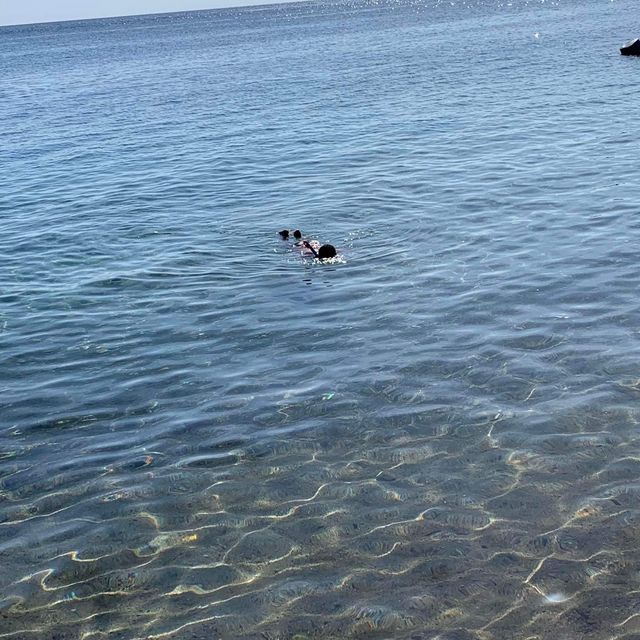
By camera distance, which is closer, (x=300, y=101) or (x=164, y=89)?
(x=300, y=101)

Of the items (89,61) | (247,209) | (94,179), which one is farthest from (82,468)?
(89,61)

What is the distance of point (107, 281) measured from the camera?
1994cm

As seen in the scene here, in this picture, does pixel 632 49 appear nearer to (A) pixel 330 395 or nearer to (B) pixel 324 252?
(B) pixel 324 252

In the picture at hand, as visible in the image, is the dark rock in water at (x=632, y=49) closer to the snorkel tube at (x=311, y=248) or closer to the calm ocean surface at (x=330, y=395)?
the calm ocean surface at (x=330, y=395)

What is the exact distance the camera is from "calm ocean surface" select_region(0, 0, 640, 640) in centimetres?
925

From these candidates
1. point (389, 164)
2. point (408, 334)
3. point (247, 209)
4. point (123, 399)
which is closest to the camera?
point (123, 399)

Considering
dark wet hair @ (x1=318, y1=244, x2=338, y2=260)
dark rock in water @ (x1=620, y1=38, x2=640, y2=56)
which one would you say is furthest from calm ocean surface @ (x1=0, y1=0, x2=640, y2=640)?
dark rock in water @ (x1=620, y1=38, x2=640, y2=56)

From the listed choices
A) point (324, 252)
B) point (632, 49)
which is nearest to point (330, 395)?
point (324, 252)

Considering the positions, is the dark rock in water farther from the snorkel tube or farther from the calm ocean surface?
the snorkel tube

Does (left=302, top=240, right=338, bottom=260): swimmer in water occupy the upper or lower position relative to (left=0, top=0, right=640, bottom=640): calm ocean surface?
upper

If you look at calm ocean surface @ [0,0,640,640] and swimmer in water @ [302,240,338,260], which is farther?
swimmer in water @ [302,240,338,260]

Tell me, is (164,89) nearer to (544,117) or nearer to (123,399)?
(544,117)

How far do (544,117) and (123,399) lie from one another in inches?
1081

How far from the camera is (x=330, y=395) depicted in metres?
13.7
